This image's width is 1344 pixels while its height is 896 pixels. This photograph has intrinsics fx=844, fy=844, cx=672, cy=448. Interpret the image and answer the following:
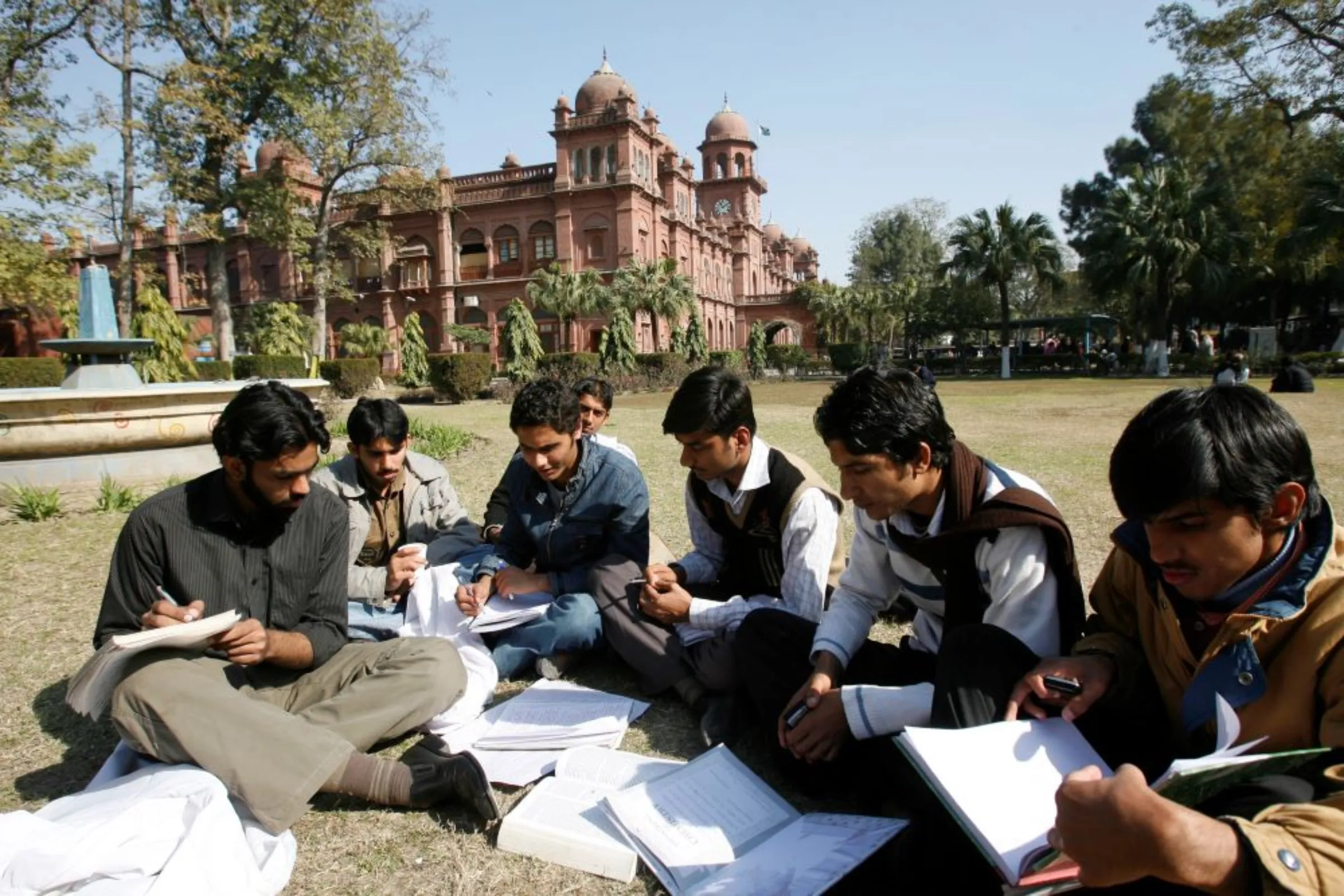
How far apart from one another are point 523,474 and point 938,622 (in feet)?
6.22

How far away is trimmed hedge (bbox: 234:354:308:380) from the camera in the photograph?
22.3 meters

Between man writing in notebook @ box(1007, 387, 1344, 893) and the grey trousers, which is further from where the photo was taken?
the grey trousers

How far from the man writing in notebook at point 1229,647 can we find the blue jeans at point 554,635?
1.82 metres

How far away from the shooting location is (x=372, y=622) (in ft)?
11.4

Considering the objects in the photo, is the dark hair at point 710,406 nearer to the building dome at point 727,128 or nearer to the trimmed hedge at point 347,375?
the trimmed hedge at point 347,375

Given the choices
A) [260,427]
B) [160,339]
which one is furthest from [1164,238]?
[260,427]

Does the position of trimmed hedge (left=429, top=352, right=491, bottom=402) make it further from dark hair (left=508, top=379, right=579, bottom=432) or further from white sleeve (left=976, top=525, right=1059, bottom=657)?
white sleeve (left=976, top=525, right=1059, bottom=657)

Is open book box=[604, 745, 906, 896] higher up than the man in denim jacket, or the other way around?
the man in denim jacket

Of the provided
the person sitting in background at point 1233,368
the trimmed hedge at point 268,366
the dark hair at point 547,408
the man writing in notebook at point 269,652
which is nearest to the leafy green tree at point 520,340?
→ the trimmed hedge at point 268,366

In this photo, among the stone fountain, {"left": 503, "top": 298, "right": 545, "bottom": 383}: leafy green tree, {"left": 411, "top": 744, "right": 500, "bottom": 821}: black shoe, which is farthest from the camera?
{"left": 503, "top": 298, "right": 545, "bottom": 383}: leafy green tree

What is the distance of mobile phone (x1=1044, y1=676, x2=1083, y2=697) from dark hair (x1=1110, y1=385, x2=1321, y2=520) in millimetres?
457

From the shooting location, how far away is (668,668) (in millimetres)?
3037

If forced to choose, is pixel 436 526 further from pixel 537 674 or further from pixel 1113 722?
pixel 1113 722

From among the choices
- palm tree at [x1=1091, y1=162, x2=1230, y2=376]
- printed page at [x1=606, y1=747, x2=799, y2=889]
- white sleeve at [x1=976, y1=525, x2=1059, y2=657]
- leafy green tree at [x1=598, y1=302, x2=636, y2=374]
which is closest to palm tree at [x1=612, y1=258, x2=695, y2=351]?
leafy green tree at [x1=598, y1=302, x2=636, y2=374]
